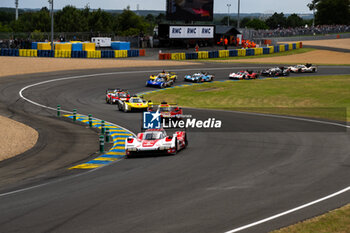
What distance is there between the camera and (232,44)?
99.6m

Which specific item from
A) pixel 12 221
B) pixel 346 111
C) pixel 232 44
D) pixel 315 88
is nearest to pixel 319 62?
pixel 232 44

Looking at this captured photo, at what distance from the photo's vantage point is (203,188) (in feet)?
56.3

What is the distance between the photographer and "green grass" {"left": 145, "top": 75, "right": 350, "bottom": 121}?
141 ft

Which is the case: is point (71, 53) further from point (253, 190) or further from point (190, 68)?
point (253, 190)

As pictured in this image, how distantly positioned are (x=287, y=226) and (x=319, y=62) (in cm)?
7484

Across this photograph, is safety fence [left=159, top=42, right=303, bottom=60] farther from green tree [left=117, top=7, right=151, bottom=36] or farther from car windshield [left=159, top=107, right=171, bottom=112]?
green tree [left=117, top=7, right=151, bottom=36]

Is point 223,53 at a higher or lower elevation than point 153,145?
higher

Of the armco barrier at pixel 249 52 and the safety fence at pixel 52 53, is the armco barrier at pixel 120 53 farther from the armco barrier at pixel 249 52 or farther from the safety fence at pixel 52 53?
the armco barrier at pixel 249 52

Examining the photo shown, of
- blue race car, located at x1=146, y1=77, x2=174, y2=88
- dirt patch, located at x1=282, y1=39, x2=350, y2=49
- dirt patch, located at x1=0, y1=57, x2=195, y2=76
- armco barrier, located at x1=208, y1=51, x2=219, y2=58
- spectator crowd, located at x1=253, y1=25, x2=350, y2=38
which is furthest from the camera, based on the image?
spectator crowd, located at x1=253, y1=25, x2=350, y2=38

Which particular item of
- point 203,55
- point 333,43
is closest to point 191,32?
point 203,55

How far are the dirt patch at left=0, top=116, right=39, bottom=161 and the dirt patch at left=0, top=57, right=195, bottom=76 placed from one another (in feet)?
98.1

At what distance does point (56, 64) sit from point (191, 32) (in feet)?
96.4

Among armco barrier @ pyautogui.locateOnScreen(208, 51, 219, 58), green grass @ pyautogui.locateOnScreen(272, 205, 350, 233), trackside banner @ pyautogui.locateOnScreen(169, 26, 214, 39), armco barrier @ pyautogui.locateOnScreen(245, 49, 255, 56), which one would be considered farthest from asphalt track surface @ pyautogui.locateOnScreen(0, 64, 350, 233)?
trackside banner @ pyautogui.locateOnScreen(169, 26, 214, 39)

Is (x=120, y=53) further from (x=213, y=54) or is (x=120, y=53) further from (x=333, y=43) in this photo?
(x=333, y=43)
